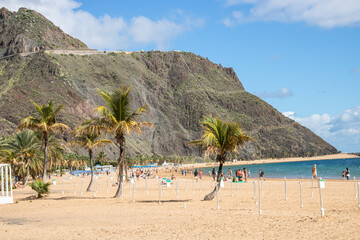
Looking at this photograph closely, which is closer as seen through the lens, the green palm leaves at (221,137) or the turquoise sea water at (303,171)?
the green palm leaves at (221,137)

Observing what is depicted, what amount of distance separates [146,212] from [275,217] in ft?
17.6

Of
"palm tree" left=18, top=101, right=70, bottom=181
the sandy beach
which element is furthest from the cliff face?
the sandy beach

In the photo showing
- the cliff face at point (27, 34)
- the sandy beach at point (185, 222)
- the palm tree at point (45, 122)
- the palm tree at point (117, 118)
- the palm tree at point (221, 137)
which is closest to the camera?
the sandy beach at point (185, 222)

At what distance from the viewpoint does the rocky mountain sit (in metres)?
112

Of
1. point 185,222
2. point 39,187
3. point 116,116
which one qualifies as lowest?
point 185,222

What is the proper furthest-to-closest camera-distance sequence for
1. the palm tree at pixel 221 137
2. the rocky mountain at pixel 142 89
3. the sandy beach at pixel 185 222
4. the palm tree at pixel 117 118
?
the rocky mountain at pixel 142 89, the palm tree at pixel 117 118, the palm tree at pixel 221 137, the sandy beach at pixel 185 222

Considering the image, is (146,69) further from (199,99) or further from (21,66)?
(21,66)

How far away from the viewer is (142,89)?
144 meters

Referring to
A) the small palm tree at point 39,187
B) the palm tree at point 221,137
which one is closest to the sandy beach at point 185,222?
the palm tree at point 221,137

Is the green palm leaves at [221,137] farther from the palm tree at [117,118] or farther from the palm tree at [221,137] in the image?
the palm tree at [117,118]

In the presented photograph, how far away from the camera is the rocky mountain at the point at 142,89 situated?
367 ft

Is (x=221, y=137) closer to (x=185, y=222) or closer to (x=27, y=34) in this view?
(x=185, y=222)

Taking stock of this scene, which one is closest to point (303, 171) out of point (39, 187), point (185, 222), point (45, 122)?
point (45, 122)

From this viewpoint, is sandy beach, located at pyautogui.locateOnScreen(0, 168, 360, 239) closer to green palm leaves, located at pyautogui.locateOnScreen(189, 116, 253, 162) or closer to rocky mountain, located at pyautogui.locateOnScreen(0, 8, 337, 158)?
green palm leaves, located at pyautogui.locateOnScreen(189, 116, 253, 162)
